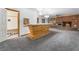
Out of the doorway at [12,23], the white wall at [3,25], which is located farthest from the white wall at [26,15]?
the white wall at [3,25]

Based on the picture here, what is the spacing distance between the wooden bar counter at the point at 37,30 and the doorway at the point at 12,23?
0.31 metres

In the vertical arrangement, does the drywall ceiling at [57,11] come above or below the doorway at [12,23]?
above

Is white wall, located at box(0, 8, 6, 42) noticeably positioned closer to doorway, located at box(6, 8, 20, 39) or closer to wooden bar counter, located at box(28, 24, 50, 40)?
doorway, located at box(6, 8, 20, 39)

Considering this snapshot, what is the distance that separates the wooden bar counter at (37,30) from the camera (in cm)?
283

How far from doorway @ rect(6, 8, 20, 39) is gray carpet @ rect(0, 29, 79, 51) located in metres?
0.14

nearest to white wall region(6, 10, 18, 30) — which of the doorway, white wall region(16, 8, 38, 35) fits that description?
the doorway

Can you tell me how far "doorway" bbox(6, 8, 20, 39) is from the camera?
2.72 m

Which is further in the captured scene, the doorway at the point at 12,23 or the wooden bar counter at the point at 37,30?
the wooden bar counter at the point at 37,30

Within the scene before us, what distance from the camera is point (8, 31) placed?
8.96 ft

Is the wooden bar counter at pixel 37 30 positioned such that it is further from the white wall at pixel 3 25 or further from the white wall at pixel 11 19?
the white wall at pixel 3 25
